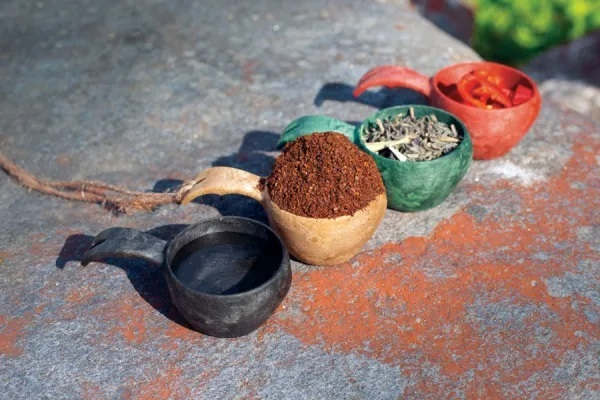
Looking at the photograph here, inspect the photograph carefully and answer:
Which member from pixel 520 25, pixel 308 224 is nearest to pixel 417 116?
pixel 308 224

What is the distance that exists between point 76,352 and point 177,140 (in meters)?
1.83

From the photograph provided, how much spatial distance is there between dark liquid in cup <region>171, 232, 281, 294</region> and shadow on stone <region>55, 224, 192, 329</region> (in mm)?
238

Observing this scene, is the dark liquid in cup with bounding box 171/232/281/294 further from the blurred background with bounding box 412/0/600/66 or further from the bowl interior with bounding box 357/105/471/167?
the blurred background with bounding box 412/0/600/66

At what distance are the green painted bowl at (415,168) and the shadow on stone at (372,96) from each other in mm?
967

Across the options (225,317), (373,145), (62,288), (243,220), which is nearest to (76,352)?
(62,288)

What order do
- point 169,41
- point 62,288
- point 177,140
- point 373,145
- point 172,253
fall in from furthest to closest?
point 169,41 < point 177,140 < point 373,145 < point 62,288 < point 172,253

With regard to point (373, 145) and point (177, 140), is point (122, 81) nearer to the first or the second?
point (177, 140)

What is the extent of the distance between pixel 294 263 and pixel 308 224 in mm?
391

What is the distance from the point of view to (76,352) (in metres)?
2.80

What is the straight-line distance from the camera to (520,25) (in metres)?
7.78

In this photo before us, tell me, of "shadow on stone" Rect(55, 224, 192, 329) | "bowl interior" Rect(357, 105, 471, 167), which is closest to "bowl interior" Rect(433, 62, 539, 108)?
"bowl interior" Rect(357, 105, 471, 167)

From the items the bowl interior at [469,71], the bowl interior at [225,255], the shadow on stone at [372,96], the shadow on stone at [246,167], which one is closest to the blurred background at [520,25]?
the shadow on stone at [372,96]

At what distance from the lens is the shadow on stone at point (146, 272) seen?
301cm

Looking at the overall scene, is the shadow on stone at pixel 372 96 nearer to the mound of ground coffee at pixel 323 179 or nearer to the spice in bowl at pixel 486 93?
the spice in bowl at pixel 486 93
